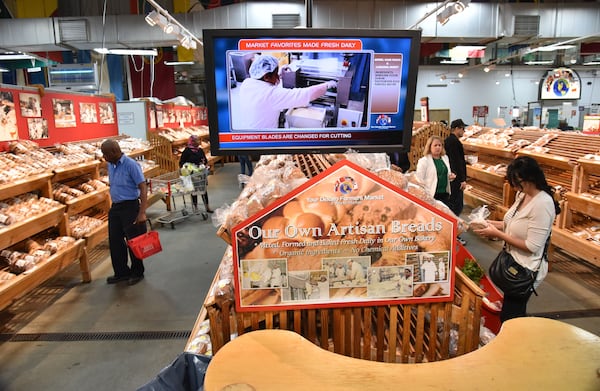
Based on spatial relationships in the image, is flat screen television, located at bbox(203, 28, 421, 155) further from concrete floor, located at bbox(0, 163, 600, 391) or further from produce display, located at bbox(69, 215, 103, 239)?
produce display, located at bbox(69, 215, 103, 239)

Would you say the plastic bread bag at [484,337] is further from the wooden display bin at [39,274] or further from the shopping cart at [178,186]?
the shopping cart at [178,186]

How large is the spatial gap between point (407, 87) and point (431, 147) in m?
3.50

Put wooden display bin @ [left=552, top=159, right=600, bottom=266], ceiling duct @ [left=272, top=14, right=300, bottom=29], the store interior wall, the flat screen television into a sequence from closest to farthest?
the flat screen television < wooden display bin @ [left=552, top=159, right=600, bottom=266] < ceiling duct @ [left=272, top=14, right=300, bottom=29] < the store interior wall

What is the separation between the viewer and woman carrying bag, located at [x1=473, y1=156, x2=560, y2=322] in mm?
2717

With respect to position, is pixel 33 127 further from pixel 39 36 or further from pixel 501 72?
pixel 501 72

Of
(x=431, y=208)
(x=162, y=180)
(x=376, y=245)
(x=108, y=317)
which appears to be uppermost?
(x=431, y=208)

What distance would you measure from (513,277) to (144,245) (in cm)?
368

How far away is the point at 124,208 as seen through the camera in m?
4.93

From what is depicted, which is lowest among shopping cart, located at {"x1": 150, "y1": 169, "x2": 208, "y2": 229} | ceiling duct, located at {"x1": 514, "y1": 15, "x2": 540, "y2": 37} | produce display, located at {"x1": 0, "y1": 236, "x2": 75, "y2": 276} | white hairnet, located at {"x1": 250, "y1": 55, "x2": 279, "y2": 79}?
produce display, located at {"x1": 0, "y1": 236, "x2": 75, "y2": 276}

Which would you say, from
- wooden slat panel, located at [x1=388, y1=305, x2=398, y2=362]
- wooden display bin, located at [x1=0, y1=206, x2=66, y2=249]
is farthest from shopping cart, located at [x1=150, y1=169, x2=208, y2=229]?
wooden slat panel, located at [x1=388, y1=305, x2=398, y2=362]

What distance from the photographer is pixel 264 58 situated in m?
1.86

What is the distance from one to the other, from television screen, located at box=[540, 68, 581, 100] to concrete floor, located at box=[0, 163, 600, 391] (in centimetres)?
1840

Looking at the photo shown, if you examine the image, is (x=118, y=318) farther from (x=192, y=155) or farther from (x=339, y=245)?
(x=192, y=155)

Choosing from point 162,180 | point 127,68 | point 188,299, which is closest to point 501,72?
point 127,68
